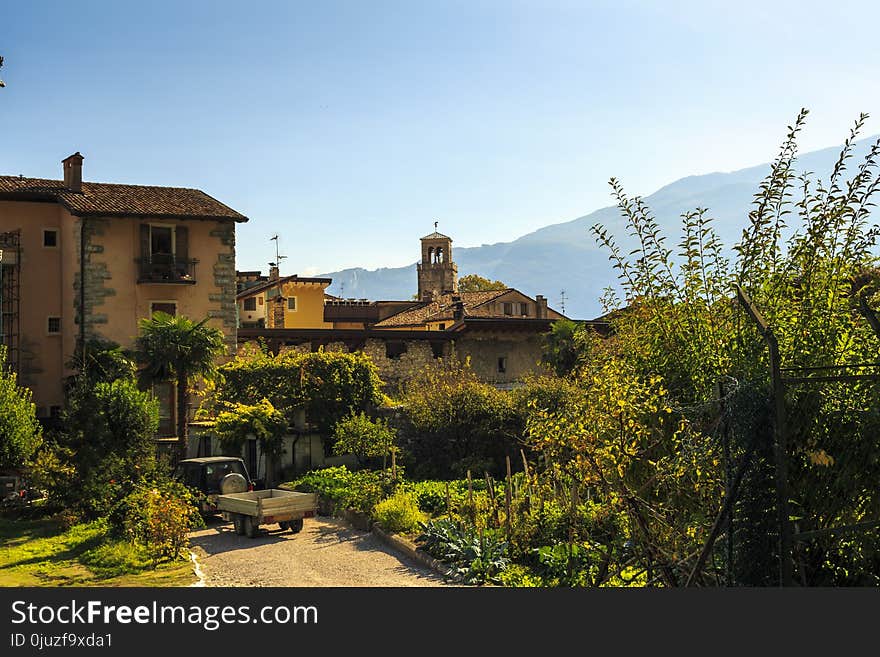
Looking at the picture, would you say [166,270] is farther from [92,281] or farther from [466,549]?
[466,549]

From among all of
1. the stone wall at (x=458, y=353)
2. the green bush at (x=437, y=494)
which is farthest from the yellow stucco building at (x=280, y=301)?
the green bush at (x=437, y=494)

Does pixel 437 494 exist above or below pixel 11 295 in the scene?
below

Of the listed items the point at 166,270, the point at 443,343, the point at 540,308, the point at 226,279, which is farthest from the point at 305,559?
the point at 540,308

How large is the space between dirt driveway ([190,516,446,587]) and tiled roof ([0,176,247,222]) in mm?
18870

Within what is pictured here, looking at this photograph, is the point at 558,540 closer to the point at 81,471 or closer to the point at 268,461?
the point at 81,471

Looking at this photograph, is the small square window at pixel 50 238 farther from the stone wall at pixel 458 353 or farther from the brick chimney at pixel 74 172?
the stone wall at pixel 458 353

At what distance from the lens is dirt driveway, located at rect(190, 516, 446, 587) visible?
1600cm

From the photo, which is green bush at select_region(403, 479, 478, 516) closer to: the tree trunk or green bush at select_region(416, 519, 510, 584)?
green bush at select_region(416, 519, 510, 584)

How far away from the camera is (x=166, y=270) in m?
38.7

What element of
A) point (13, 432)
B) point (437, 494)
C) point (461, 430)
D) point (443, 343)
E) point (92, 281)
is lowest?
point (437, 494)

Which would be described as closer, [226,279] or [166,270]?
[166,270]

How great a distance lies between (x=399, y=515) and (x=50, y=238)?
2492 centimetres

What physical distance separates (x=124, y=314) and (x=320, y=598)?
3222 centimetres

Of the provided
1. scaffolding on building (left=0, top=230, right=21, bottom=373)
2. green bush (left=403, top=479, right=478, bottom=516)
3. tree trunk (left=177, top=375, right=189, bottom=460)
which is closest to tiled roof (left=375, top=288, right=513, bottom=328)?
scaffolding on building (left=0, top=230, right=21, bottom=373)
